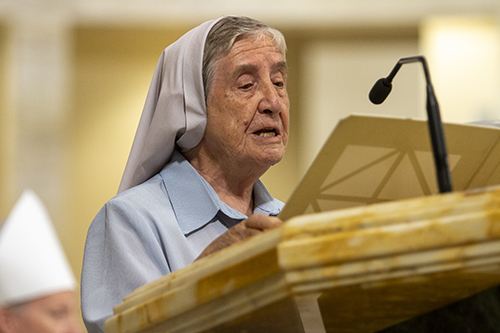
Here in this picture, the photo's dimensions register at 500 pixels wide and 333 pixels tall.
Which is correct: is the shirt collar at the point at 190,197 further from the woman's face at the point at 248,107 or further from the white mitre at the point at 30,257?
the white mitre at the point at 30,257

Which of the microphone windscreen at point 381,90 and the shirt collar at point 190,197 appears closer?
the microphone windscreen at point 381,90

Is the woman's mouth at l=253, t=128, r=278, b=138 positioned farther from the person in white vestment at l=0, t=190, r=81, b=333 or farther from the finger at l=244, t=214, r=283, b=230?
the finger at l=244, t=214, r=283, b=230

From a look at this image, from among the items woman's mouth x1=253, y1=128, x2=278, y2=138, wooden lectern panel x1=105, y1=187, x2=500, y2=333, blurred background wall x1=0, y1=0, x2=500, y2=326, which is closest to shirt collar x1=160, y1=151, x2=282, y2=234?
woman's mouth x1=253, y1=128, x2=278, y2=138

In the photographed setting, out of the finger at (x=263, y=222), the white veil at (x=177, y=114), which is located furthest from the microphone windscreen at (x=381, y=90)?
the white veil at (x=177, y=114)

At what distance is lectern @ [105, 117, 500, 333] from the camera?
77 centimetres

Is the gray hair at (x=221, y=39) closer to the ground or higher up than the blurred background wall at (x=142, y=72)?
higher up

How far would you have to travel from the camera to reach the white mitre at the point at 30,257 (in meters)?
2.36

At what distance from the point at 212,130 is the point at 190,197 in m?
0.27

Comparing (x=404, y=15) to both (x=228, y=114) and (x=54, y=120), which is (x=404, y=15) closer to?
(x=54, y=120)

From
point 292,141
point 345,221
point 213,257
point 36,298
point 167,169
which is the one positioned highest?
point 345,221

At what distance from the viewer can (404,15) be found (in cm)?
950

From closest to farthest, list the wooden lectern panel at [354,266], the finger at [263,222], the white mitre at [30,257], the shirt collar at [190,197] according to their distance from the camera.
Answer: the wooden lectern panel at [354,266], the finger at [263,222], the shirt collar at [190,197], the white mitre at [30,257]

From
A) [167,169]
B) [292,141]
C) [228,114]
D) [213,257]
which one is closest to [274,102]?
[228,114]

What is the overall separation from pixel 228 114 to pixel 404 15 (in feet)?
25.9
